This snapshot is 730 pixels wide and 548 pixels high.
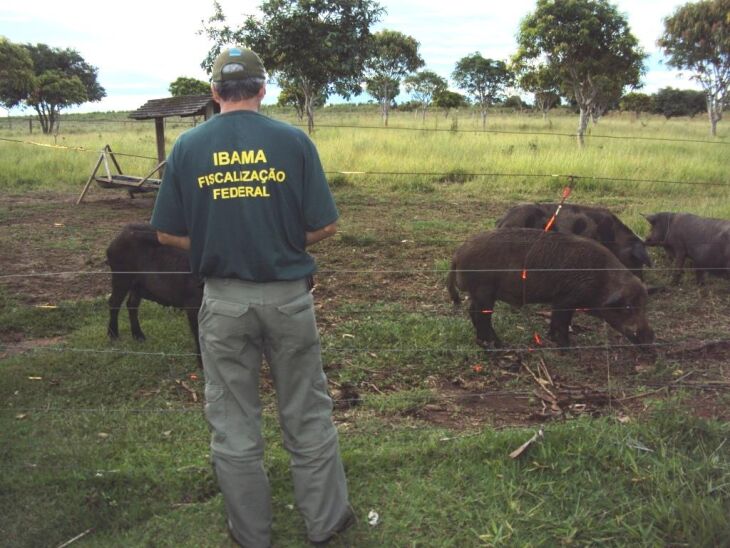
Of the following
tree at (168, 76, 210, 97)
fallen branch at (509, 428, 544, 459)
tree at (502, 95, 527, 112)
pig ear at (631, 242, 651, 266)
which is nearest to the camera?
fallen branch at (509, 428, 544, 459)

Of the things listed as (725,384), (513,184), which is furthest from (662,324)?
(513,184)

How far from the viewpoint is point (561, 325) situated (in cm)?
598

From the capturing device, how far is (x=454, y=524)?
3246 mm

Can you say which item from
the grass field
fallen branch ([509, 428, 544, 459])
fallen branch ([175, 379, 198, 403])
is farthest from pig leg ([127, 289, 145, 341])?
fallen branch ([509, 428, 544, 459])

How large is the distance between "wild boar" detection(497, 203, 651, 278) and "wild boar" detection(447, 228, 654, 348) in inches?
71.4

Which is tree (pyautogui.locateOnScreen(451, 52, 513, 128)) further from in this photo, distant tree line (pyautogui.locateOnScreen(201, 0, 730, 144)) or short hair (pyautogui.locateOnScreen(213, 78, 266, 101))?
short hair (pyautogui.locateOnScreen(213, 78, 266, 101))

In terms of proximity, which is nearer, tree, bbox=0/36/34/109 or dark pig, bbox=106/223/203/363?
dark pig, bbox=106/223/203/363

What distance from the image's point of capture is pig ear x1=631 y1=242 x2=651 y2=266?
749 centimetres

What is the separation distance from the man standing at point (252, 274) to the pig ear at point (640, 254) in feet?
18.6

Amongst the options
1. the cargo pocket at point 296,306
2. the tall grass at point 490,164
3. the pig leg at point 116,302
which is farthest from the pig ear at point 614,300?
the tall grass at point 490,164

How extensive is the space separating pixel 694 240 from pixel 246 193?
23.2 ft

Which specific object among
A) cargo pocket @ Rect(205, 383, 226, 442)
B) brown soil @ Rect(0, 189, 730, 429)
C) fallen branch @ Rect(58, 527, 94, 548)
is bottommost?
fallen branch @ Rect(58, 527, 94, 548)

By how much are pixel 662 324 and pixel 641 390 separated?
6.58 feet

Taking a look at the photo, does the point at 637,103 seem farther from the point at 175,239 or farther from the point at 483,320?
Result: the point at 175,239
